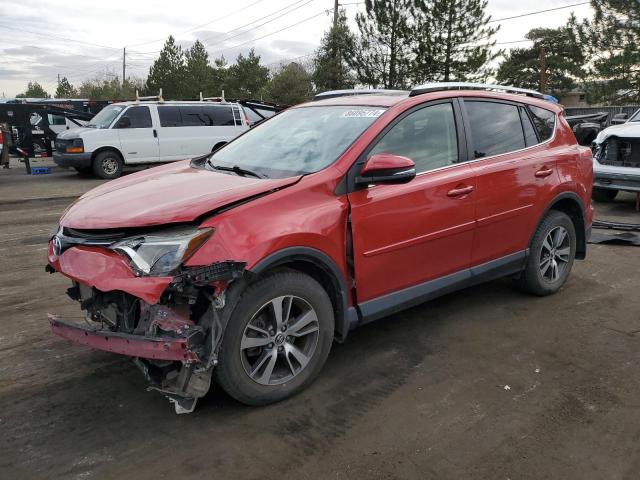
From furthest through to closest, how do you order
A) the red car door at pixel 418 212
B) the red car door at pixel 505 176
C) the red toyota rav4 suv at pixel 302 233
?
the red car door at pixel 505 176 < the red car door at pixel 418 212 < the red toyota rav4 suv at pixel 302 233

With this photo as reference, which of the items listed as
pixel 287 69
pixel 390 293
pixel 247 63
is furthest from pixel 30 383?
pixel 247 63

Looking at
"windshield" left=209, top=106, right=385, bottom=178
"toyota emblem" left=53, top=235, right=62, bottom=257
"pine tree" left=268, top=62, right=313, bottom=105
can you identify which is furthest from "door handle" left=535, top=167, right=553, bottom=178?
"pine tree" left=268, top=62, right=313, bottom=105

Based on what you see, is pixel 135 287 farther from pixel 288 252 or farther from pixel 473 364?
pixel 473 364

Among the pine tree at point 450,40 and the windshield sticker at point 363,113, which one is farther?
the pine tree at point 450,40

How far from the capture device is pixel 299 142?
3.81 m

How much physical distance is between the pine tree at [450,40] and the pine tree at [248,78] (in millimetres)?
21193

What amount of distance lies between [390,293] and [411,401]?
71cm

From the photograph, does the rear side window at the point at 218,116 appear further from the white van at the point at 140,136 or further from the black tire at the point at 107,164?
the black tire at the point at 107,164

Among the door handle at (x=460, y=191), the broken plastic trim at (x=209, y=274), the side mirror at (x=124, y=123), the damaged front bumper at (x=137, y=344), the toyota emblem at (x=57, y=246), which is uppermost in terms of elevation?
the side mirror at (x=124, y=123)

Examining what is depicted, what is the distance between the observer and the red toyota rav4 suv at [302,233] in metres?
2.77

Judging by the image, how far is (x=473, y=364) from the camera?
3668 mm

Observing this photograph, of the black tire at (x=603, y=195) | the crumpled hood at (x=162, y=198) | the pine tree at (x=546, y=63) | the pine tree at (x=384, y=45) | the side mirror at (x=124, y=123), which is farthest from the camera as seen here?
the pine tree at (x=546, y=63)

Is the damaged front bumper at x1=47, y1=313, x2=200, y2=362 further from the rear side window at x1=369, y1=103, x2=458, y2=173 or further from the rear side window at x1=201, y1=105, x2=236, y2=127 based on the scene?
the rear side window at x1=201, y1=105, x2=236, y2=127

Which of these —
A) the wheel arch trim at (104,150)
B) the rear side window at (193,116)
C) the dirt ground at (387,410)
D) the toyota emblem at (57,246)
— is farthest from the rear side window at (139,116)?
the toyota emblem at (57,246)
